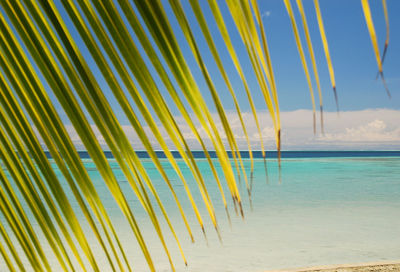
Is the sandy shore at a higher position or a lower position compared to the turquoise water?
higher

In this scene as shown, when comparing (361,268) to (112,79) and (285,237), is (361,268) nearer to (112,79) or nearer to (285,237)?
(285,237)

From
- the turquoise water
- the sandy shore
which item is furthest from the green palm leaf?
the turquoise water

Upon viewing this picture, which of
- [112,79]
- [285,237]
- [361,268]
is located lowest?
[285,237]

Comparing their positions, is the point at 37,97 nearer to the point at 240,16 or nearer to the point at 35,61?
the point at 35,61

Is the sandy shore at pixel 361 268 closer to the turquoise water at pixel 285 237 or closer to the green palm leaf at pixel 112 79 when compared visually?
the turquoise water at pixel 285 237

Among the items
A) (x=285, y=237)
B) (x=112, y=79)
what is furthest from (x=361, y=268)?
(x=112, y=79)

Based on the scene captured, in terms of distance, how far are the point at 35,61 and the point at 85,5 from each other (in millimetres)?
71

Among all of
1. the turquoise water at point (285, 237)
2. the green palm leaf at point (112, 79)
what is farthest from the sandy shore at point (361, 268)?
the green palm leaf at point (112, 79)

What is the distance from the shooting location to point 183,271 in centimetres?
427

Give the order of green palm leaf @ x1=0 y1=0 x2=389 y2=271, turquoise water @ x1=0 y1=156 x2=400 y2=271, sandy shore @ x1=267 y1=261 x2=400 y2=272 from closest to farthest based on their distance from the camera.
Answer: green palm leaf @ x1=0 y1=0 x2=389 y2=271 < sandy shore @ x1=267 y1=261 x2=400 y2=272 < turquoise water @ x1=0 y1=156 x2=400 y2=271

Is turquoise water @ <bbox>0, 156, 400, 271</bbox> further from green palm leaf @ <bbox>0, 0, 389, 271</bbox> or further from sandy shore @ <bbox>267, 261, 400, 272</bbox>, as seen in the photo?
green palm leaf @ <bbox>0, 0, 389, 271</bbox>

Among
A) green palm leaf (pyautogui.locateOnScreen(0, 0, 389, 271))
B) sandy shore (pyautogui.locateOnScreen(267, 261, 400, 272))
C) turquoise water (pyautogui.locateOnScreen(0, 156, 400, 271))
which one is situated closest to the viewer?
green palm leaf (pyautogui.locateOnScreen(0, 0, 389, 271))

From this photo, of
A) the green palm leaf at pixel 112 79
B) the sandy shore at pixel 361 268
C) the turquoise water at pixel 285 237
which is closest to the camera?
the green palm leaf at pixel 112 79

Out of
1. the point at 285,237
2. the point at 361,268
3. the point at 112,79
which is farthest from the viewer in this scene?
the point at 285,237
